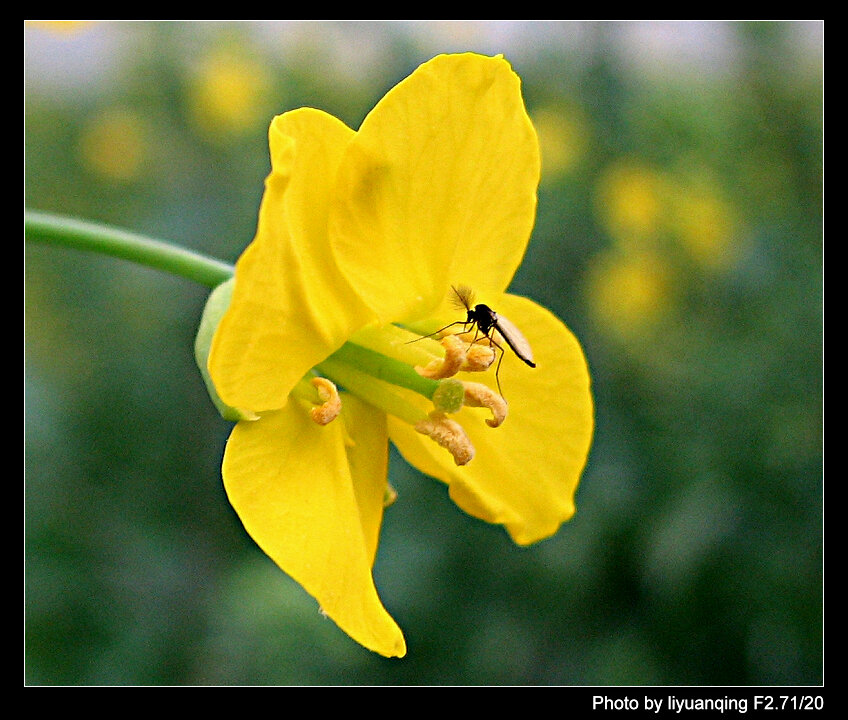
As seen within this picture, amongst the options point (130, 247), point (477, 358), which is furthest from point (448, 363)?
point (130, 247)

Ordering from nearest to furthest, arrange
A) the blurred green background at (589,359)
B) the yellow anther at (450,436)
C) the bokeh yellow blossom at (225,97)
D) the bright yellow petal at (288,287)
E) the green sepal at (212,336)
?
the bright yellow petal at (288,287) → the green sepal at (212,336) → the yellow anther at (450,436) → the blurred green background at (589,359) → the bokeh yellow blossom at (225,97)

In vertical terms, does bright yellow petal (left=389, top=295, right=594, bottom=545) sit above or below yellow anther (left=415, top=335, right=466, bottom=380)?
below

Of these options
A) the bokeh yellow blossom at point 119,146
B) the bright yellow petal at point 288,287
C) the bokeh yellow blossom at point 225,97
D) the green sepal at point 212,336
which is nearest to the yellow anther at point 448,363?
the bright yellow petal at point 288,287

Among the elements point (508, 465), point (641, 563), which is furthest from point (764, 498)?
point (508, 465)

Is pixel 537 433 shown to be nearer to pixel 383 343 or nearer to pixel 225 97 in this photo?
pixel 383 343

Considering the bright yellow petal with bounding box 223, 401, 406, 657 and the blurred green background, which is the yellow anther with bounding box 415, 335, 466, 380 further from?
the blurred green background

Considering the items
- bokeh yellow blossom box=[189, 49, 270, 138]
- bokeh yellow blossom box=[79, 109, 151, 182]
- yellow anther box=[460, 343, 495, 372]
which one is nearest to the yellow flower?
yellow anther box=[460, 343, 495, 372]

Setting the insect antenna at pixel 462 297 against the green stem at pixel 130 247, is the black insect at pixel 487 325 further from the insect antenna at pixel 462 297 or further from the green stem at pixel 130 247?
the green stem at pixel 130 247
